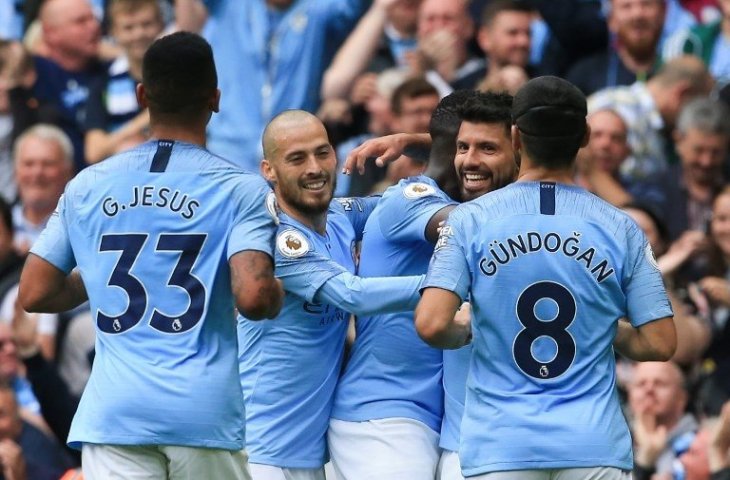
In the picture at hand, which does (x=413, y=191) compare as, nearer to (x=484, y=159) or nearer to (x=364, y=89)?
(x=484, y=159)

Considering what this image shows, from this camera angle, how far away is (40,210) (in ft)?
41.0

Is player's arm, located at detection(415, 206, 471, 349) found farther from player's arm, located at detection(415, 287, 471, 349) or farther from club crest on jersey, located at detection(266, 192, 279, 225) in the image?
club crest on jersey, located at detection(266, 192, 279, 225)

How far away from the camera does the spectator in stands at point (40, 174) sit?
40.9 feet

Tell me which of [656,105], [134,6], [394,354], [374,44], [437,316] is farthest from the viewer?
[134,6]

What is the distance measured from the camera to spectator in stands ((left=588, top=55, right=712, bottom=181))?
11.7 meters

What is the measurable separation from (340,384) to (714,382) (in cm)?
356

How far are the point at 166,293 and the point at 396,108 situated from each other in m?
5.76

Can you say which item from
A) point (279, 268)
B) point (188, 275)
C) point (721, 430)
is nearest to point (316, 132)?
point (279, 268)

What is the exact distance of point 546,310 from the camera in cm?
611

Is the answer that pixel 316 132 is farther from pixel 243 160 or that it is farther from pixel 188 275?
pixel 243 160

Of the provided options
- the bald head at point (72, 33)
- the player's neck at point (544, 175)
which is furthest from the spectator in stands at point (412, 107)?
the player's neck at point (544, 175)

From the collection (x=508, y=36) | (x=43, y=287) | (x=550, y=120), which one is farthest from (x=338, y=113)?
(x=550, y=120)

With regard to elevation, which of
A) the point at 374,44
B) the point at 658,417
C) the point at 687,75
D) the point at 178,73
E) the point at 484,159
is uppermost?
the point at 374,44

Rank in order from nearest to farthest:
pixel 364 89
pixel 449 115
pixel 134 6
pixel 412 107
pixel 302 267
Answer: pixel 302 267 < pixel 449 115 < pixel 412 107 < pixel 364 89 < pixel 134 6
